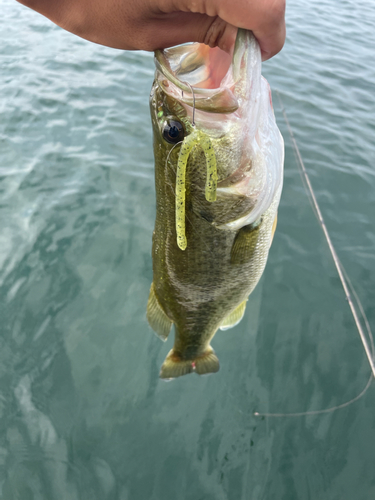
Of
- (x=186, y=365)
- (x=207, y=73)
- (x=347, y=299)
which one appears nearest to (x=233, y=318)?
(x=186, y=365)

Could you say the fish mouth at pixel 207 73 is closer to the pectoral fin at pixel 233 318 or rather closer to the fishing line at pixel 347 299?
the pectoral fin at pixel 233 318

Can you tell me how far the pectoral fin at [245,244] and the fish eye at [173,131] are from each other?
1.77 feet

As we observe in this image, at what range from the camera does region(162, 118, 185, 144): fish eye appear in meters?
1.41

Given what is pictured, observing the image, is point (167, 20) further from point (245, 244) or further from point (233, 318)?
point (233, 318)

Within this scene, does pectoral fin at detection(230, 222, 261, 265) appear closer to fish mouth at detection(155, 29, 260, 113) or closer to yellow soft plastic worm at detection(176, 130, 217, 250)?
yellow soft plastic worm at detection(176, 130, 217, 250)

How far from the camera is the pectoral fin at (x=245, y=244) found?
171cm

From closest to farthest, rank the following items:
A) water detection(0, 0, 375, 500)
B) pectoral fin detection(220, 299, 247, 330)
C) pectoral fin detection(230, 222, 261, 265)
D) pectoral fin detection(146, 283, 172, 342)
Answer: pectoral fin detection(230, 222, 261, 265), pectoral fin detection(146, 283, 172, 342), pectoral fin detection(220, 299, 247, 330), water detection(0, 0, 375, 500)

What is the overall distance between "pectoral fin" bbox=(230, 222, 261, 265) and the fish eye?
0.54 m

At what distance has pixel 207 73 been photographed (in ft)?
4.74

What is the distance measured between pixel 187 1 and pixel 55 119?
18.2 feet

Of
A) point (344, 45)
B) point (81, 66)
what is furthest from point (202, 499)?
point (344, 45)

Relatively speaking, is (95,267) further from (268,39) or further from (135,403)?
(268,39)

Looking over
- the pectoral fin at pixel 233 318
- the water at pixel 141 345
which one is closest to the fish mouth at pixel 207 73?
the pectoral fin at pixel 233 318

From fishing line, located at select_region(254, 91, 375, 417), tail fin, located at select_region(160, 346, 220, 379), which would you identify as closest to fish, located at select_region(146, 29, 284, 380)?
tail fin, located at select_region(160, 346, 220, 379)
